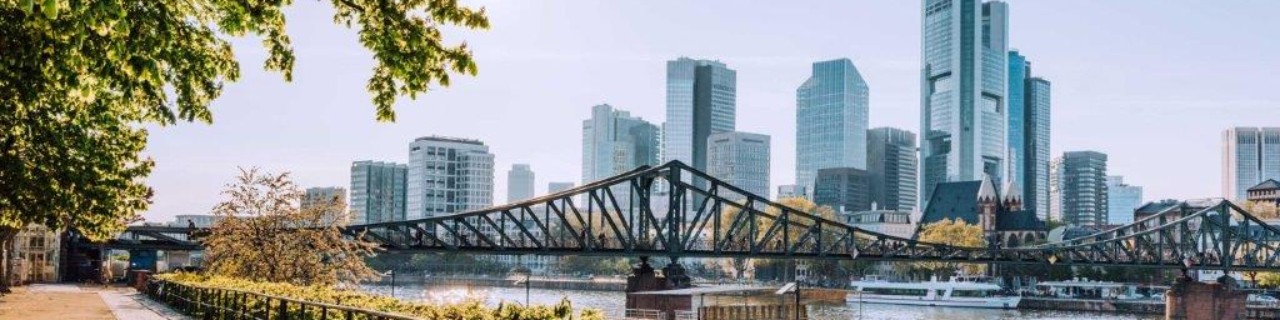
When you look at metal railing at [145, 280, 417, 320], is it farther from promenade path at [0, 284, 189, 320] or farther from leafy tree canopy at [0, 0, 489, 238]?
leafy tree canopy at [0, 0, 489, 238]

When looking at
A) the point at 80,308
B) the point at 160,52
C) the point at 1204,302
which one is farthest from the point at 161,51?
the point at 1204,302

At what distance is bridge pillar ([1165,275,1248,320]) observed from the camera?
413ft

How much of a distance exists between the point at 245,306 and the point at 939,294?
14046cm

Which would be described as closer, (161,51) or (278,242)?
(161,51)

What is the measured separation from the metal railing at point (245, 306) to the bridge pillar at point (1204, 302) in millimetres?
101823

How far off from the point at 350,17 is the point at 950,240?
189 meters

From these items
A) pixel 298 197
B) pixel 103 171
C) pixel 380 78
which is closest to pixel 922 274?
pixel 298 197

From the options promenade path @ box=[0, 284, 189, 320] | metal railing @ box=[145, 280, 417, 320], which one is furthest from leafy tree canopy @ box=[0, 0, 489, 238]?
promenade path @ box=[0, 284, 189, 320]

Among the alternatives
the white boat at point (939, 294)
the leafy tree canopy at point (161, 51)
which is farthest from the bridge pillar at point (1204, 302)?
the leafy tree canopy at point (161, 51)

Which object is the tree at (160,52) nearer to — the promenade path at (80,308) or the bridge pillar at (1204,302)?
the promenade path at (80,308)

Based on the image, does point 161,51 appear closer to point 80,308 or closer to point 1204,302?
point 80,308

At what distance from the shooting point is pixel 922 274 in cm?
18788

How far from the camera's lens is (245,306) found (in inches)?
1239

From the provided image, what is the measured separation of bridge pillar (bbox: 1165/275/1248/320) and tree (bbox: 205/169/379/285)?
93355mm
